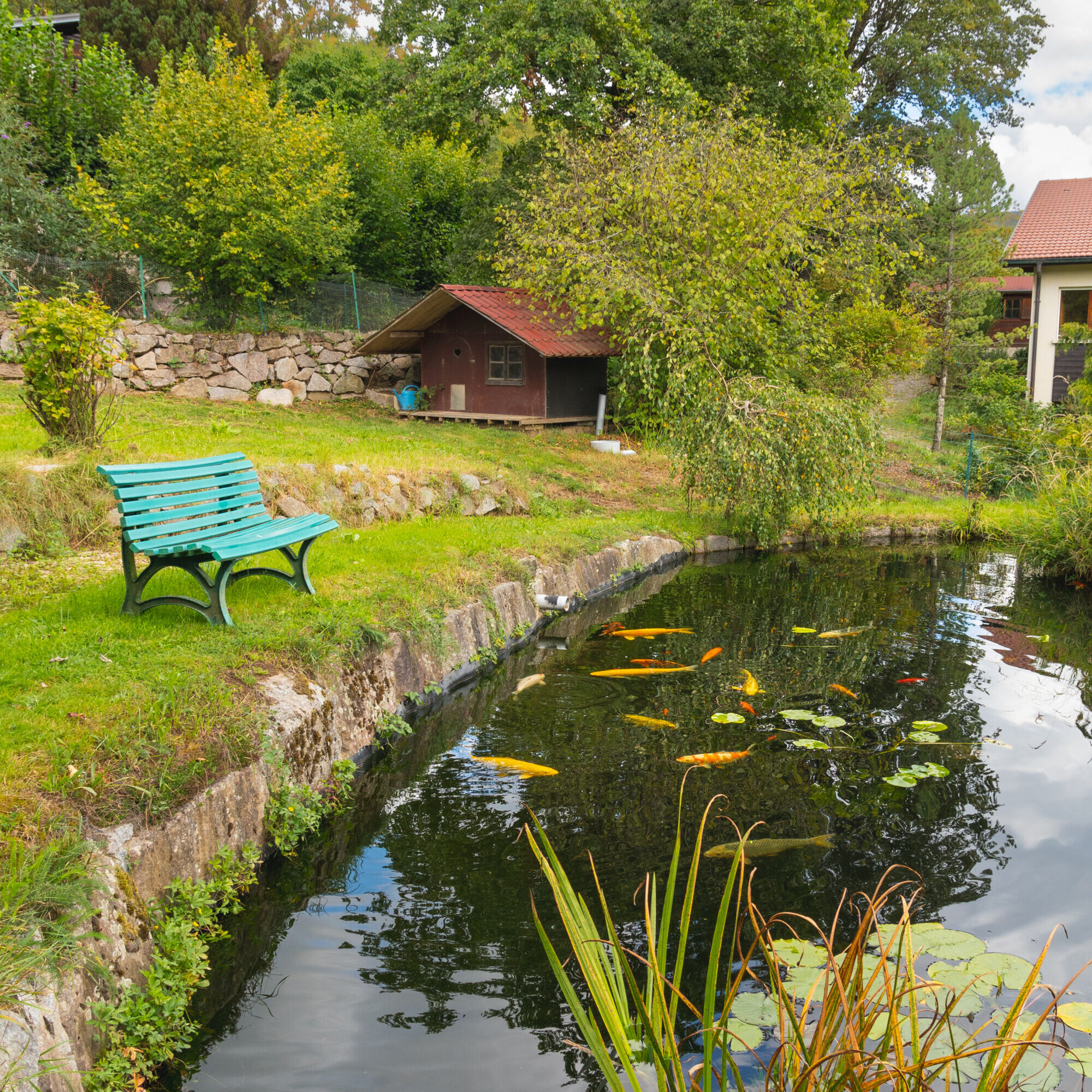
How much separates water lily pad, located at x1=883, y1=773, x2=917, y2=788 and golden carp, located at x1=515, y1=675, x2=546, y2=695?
269 centimetres

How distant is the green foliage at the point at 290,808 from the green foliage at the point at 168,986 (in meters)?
0.32

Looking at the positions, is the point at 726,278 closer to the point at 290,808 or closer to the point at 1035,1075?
the point at 290,808

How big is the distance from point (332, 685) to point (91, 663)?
4.20ft

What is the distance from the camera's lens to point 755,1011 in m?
3.33

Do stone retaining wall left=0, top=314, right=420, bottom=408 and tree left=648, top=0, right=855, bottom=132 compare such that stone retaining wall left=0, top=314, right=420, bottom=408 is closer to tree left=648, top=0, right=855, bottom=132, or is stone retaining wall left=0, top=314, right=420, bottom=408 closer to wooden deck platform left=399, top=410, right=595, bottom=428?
wooden deck platform left=399, top=410, right=595, bottom=428

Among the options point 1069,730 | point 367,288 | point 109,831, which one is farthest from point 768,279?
point 109,831

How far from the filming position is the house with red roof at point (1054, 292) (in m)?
23.1

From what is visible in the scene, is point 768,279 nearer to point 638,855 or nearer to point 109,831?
point 638,855

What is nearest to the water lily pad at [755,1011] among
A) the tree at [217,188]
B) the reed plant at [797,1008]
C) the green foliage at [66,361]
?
the reed plant at [797,1008]

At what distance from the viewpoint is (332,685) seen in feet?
18.0

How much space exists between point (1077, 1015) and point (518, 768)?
319 centimetres

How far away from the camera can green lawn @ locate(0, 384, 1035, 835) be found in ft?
13.1

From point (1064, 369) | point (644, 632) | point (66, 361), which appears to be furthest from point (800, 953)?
point (1064, 369)

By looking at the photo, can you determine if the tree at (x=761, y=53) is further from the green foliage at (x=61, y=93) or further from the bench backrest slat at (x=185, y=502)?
the bench backrest slat at (x=185, y=502)
